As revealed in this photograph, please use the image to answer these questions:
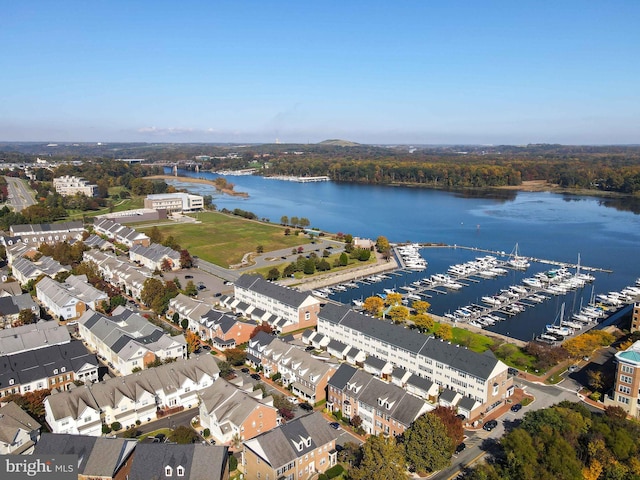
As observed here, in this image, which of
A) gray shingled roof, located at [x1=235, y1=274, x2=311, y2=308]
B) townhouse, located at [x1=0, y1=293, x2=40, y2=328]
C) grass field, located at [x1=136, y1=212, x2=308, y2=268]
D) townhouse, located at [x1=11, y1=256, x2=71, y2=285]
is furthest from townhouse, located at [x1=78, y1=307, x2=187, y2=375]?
grass field, located at [x1=136, y1=212, x2=308, y2=268]

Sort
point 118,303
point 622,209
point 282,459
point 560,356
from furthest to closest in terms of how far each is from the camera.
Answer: point 622,209, point 118,303, point 560,356, point 282,459

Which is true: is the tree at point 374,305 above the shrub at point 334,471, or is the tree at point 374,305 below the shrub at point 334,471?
above

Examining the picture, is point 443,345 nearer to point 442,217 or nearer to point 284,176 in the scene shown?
point 442,217

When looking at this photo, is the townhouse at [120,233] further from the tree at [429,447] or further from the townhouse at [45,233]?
the tree at [429,447]

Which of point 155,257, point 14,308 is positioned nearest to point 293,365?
point 14,308

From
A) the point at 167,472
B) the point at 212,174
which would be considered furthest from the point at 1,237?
the point at 212,174

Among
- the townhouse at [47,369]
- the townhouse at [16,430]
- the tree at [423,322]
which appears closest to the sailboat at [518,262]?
the tree at [423,322]
